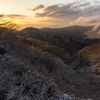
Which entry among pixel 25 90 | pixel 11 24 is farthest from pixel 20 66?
pixel 11 24

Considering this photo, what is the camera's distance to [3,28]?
15.3m

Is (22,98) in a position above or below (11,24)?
below

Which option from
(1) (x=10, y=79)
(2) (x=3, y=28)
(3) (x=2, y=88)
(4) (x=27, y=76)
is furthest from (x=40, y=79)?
(2) (x=3, y=28)

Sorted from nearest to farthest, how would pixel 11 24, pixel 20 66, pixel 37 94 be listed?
pixel 37 94
pixel 20 66
pixel 11 24

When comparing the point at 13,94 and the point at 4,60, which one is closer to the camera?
the point at 13,94

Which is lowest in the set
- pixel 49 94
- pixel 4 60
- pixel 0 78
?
pixel 49 94


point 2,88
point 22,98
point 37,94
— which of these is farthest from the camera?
point 37,94

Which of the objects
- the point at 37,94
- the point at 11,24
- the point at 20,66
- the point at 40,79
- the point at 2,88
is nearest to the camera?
the point at 2,88

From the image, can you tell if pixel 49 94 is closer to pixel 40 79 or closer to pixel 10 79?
pixel 40 79

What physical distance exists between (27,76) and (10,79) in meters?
1.20

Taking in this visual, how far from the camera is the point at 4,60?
789 cm

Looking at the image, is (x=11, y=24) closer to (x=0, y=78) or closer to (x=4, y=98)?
(x=0, y=78)

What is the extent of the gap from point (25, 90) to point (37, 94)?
0.73m

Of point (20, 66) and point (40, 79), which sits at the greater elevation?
point (20, 66)
